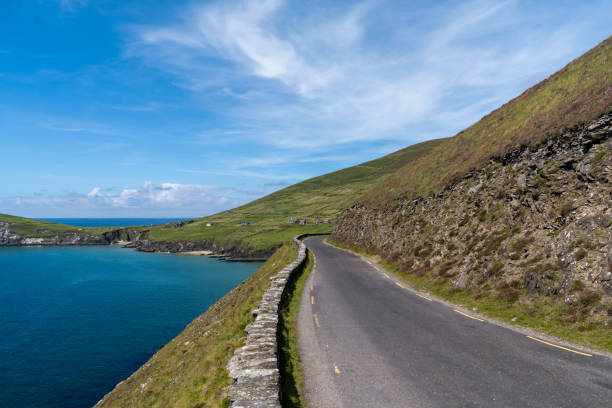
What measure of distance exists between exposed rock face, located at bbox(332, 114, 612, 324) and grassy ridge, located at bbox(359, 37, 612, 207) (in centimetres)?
165

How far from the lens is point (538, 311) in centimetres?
1459

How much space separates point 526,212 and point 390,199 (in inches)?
998

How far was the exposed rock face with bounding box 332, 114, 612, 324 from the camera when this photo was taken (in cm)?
1466

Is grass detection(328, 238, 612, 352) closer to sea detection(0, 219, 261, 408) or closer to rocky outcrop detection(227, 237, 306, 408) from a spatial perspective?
rocky outcrop detection(227, 237, 306, 408)

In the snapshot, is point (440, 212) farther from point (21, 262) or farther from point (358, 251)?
point (21, 262)

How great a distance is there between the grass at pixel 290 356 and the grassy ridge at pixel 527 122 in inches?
853

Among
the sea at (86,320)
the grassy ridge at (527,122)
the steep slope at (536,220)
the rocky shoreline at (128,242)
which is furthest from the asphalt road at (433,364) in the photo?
the rocky shoreline at (128,242)

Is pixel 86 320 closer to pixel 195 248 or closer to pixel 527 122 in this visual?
pixel 527 122

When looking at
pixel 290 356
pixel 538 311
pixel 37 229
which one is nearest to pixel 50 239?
pixel 37 229

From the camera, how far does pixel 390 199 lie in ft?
149

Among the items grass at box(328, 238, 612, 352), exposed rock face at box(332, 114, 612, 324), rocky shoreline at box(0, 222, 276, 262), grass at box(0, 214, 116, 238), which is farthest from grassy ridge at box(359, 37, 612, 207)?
grass at box(0, 214, 116, 238)

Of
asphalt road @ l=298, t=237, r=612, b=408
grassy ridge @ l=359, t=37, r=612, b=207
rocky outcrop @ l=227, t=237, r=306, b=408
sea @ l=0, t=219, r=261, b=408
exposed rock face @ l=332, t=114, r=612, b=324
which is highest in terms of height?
grassy ridge @ l=359, t=37, r=612, b=207

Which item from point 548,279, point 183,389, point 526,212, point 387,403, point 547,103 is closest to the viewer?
point 387,403

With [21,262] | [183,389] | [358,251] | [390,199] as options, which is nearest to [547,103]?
[390,199]
